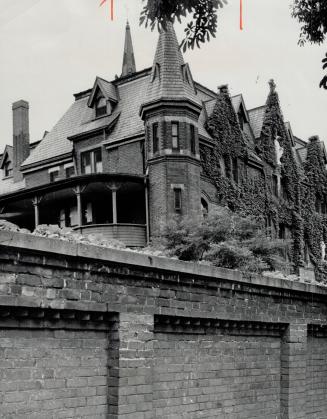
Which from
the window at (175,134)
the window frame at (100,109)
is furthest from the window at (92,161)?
the window at (175,134)

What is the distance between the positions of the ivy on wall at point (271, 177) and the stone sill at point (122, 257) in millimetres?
24208

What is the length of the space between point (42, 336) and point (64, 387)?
626 millimetres

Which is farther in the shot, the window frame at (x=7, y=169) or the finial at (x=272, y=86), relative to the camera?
the window frame at (x=7, y=169)

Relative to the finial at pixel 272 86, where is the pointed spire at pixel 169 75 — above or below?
below

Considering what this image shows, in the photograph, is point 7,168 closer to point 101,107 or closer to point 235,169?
point 101,107

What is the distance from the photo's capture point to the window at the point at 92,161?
35459 millimetres

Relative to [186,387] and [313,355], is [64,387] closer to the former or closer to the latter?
[186,387]

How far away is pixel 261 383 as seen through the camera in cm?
1088

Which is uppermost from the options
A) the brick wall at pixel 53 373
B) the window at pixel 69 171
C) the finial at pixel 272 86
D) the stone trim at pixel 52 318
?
the finial at pixel 272 86

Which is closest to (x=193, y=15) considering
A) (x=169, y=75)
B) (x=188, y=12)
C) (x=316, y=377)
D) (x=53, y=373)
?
(x=188, y=12)

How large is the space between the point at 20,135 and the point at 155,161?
13.5 meters

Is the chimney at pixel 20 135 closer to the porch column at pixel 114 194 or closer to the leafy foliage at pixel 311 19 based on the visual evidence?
the porch column at pixel 114 194

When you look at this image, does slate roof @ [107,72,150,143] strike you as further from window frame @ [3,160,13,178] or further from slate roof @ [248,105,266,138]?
window frame @ [3,160,13,178]

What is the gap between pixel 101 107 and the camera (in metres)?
36.8
